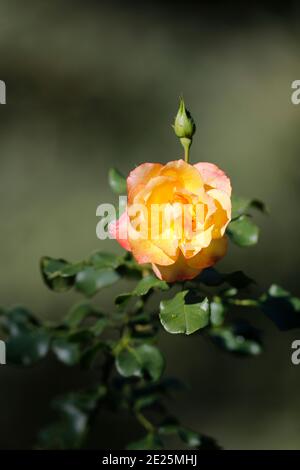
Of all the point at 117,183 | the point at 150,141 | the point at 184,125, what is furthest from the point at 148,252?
the point at 150,141

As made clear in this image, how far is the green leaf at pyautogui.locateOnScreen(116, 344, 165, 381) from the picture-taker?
0.84 metres

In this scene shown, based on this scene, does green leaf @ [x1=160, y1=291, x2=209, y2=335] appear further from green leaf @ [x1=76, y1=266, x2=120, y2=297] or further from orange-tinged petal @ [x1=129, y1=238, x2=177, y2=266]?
green leaf @ [x1=76, y1=266, x2=120, y2=297]

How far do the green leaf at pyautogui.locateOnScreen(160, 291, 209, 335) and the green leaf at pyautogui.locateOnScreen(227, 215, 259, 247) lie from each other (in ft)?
0.50

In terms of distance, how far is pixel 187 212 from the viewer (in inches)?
27.0

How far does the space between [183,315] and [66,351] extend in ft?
1.14

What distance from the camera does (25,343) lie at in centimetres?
98

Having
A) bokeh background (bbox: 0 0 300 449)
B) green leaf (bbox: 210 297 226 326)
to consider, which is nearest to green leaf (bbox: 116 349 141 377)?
green leaf (bbox: 210 297 226 326)

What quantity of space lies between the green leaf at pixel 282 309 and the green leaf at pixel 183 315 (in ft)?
0.59

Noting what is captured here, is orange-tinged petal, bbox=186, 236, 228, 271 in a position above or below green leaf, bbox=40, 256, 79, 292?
above

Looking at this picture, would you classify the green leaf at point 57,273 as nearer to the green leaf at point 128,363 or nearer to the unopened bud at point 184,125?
the green leaf at point 128,363

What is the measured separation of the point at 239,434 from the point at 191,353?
263 millimetres

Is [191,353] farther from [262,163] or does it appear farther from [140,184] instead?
[140,184]

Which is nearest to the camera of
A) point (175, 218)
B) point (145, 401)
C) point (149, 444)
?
point (175, 218)

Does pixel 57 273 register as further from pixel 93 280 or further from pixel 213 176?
pixel 213 176
